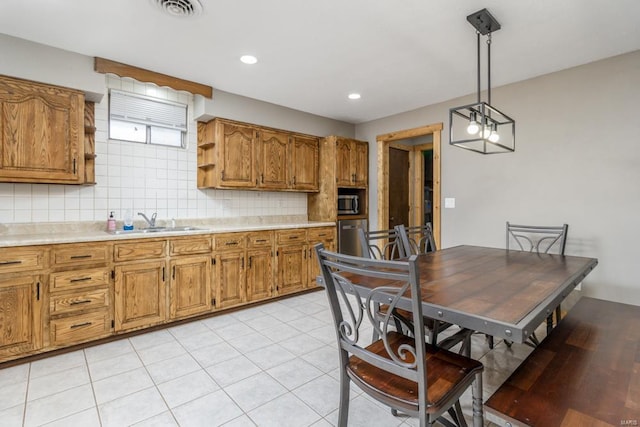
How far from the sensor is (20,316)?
92.3 inches

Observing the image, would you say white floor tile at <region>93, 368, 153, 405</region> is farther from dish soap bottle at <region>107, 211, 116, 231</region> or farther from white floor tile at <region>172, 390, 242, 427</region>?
dish soap bottle at <region>107, 211, 116, 231</region>

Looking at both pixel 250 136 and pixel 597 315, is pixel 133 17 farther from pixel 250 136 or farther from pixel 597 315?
pixel 597 315

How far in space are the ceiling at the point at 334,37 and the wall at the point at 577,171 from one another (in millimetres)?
262

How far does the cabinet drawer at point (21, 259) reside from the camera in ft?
7.47

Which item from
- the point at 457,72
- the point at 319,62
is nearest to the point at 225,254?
the point at 319,62

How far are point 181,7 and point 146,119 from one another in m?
1.69

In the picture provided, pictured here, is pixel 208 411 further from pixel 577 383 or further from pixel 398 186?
pixel 398 186

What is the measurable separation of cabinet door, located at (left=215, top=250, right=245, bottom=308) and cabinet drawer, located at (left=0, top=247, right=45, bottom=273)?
1421 mm

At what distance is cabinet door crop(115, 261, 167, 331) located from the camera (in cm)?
276

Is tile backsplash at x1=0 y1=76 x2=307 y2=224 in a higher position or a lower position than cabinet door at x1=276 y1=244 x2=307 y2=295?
higher

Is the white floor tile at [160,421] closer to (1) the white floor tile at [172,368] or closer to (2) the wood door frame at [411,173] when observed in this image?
(1) the white floor tile at [172,368]

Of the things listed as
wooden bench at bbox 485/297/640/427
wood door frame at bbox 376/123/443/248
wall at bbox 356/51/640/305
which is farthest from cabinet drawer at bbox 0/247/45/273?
wall at bbox 356/51/640/305

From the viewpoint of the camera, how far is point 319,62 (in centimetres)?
295

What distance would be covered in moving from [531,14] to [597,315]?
2025 millimetres
